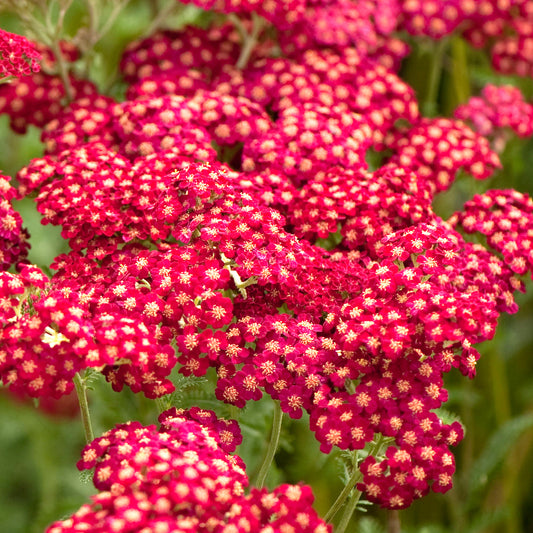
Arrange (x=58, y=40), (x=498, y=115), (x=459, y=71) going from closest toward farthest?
(x=58, y=40) → (x=498, y=115) → (x=459, y=71)

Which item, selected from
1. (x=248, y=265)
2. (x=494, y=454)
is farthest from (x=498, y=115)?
(x=248, y=265)

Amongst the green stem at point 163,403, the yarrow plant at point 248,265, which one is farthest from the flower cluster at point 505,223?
the green stem at point 163,403

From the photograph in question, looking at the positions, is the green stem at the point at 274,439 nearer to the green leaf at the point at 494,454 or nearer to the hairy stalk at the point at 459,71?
the green leaf at the point at 494,454

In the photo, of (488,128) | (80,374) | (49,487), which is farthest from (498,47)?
(49,487)

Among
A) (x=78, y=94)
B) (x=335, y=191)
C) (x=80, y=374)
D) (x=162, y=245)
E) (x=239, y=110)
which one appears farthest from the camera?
(x=78, y=94)

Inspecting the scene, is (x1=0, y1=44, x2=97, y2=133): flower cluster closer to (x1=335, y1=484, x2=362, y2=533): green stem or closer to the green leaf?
(x1=335, y1=484, x2=362, y2=533): green stem

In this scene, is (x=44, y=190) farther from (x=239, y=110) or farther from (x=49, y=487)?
(x=49, y=487)

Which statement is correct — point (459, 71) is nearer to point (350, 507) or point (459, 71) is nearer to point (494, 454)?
point (494, 454)
